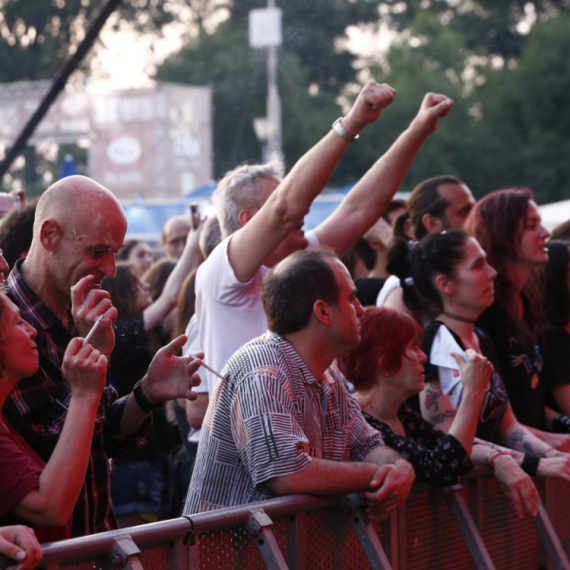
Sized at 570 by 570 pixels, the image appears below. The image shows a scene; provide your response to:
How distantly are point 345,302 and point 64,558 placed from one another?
3.73 ft

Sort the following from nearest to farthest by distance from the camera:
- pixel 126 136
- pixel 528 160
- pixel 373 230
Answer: pixel 373 230
pixel 126 136
pixel 528 160

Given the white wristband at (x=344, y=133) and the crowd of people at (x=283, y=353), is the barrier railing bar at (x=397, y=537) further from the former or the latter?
the white wristband at (x=344, y=133)

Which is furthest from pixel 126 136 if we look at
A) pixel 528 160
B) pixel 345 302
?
pixel 345 302

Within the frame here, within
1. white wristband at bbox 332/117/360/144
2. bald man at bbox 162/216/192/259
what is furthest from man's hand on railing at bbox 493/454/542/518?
bald man at bbox 162/216/192/259

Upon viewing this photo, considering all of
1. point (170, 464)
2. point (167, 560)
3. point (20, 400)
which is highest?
point (20, 400)

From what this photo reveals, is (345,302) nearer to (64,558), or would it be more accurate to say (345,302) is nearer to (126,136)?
(64,558)

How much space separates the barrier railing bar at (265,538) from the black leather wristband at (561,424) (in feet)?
6.77

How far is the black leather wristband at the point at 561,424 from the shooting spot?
409 cm

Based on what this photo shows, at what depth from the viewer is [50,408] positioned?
7.53ft

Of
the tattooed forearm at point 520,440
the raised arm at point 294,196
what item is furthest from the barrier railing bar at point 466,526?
the raised arm at point 294,196

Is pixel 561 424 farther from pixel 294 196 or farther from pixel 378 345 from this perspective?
pixel 294 196

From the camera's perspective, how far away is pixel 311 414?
8.79 ft

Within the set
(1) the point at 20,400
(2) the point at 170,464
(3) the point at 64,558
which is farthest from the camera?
(2) the point at 170,464

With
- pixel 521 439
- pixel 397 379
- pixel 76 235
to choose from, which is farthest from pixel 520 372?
pixel 76 235
